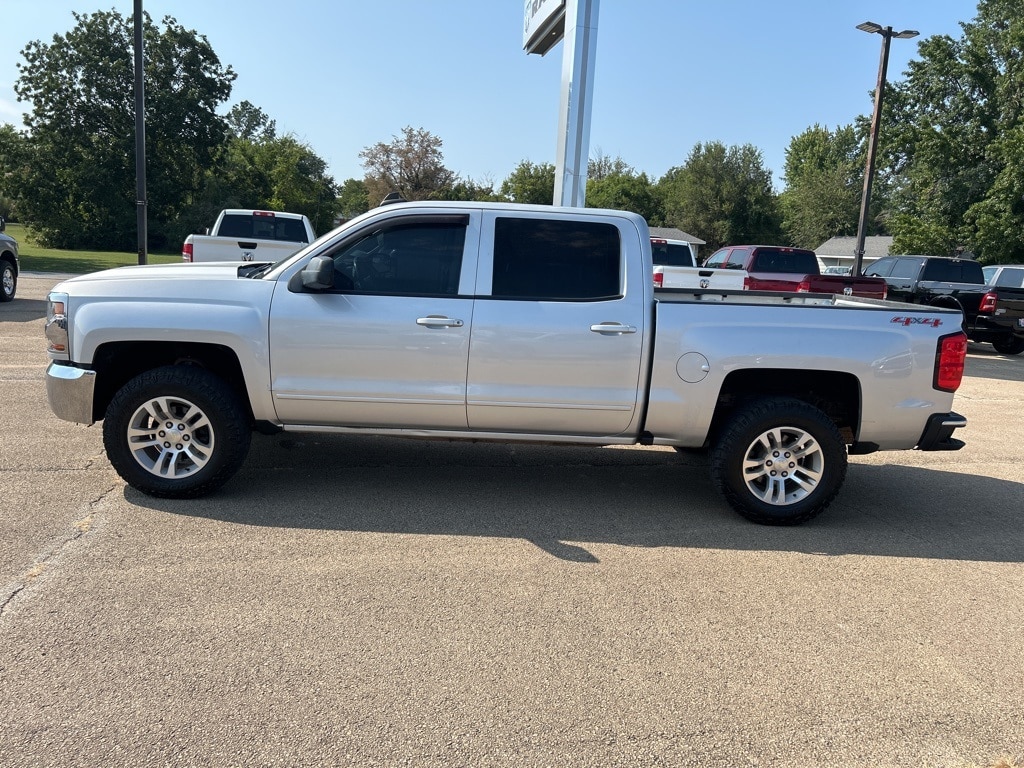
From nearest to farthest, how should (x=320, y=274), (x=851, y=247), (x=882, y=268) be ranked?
1. (x=320, y=274)
2. (x=882, y=268)
3. (x=851, y=247)

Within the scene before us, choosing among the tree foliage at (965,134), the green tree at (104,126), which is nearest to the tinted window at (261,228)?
the tree foliage at (965,134)

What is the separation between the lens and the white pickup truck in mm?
11836

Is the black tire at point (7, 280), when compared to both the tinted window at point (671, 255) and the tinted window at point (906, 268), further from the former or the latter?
the tinted window at point (906, 268)

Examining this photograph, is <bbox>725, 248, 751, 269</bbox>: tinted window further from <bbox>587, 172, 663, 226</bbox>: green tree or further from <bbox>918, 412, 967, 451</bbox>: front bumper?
<bbox>587, 172, 663, 226</bbox>: green tree

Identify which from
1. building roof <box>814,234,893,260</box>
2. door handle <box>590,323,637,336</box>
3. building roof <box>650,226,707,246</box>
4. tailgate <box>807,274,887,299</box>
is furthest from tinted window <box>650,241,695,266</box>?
building roof <box>650,226,707,246</box>

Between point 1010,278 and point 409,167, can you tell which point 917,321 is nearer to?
point 1010,278

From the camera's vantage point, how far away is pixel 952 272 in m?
17.1

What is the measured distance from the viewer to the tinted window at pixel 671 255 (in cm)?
1591

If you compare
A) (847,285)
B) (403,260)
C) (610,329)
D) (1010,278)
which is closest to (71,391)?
(403,260)

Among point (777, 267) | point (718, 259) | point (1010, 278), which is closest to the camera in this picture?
point (777, 267)

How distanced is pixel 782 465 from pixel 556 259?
2.03m

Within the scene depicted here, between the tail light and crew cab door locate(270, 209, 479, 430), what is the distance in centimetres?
306

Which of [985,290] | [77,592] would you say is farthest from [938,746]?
[985,290]

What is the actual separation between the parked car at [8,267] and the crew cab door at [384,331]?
11850mm
